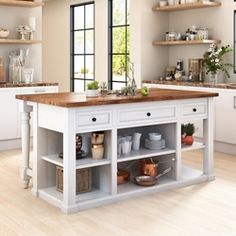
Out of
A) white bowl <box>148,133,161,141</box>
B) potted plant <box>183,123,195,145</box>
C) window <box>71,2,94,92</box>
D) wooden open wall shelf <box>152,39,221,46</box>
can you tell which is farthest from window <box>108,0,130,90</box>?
white bowl <box>148,133,161,141</box>

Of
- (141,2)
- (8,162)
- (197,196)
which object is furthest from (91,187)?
(141,2)

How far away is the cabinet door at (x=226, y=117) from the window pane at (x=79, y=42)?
11.2 feet

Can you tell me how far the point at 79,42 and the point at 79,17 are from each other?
450 mm

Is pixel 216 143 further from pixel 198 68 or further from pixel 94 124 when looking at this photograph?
pixel 94 124

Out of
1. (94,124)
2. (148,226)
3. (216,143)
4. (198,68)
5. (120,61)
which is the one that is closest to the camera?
(148,226)

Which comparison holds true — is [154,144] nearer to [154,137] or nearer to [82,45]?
[154,137]

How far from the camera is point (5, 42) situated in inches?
241

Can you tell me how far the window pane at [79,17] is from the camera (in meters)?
8.38

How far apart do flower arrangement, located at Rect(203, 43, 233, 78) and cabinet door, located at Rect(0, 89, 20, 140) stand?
8.39 ft

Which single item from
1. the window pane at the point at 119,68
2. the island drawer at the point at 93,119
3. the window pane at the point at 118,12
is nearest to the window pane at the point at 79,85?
the window pane at the point at 119,68

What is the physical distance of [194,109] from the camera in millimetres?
4352

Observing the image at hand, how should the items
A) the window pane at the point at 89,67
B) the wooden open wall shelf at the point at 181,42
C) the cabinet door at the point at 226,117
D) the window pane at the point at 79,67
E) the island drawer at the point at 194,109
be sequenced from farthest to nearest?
1. the window pane at the point at 79,67
2. the window pane at the point at 89,67
3. the wooden open wall shelf at the point at 181,42
4. the cabinet door at the point at 226,117
5. the island drawer at the point at 194,109

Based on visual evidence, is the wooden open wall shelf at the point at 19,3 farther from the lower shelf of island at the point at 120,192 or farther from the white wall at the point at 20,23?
the lower shelf of island at the point at 120,192

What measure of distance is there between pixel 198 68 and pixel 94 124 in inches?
130
